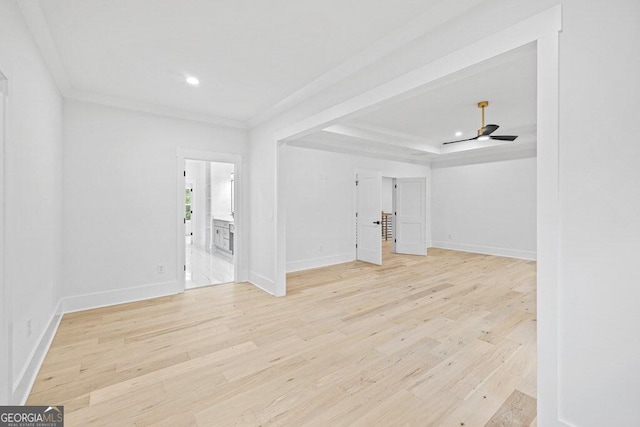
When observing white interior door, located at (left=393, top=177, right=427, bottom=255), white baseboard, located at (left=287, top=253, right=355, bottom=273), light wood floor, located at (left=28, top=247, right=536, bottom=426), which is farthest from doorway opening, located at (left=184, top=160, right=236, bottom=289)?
white interior door, located at (left=393, top=177, right=427, bottom=255)

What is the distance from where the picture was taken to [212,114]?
14.1 ft

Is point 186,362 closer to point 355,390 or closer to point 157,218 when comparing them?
point 355,390

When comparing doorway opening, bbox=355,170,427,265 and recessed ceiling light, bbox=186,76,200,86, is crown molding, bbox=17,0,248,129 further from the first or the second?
doorway opening, bbox=355,170,427,265

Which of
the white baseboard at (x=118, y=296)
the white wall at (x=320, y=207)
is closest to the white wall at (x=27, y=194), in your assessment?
Result: the white baseboard at (x=118, y=296)

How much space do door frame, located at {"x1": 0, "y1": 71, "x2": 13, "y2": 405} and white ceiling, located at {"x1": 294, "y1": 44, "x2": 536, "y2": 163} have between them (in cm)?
281

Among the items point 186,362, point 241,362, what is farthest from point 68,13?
point 241,362

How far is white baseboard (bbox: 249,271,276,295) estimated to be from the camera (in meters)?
4.18

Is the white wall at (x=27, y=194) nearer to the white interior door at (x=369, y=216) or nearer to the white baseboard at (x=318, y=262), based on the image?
the white baseboard at (x=318, y=262)

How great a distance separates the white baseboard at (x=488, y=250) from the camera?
6463mm

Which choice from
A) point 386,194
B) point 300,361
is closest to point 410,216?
point 386,194

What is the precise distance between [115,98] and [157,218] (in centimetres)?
162

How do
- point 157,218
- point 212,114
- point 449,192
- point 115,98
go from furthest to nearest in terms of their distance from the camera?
point 449,192 < point 212,114 < point 157,218 < point 115,98

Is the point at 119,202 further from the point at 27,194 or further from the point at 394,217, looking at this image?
the point at 394,217

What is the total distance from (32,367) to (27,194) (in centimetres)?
131
